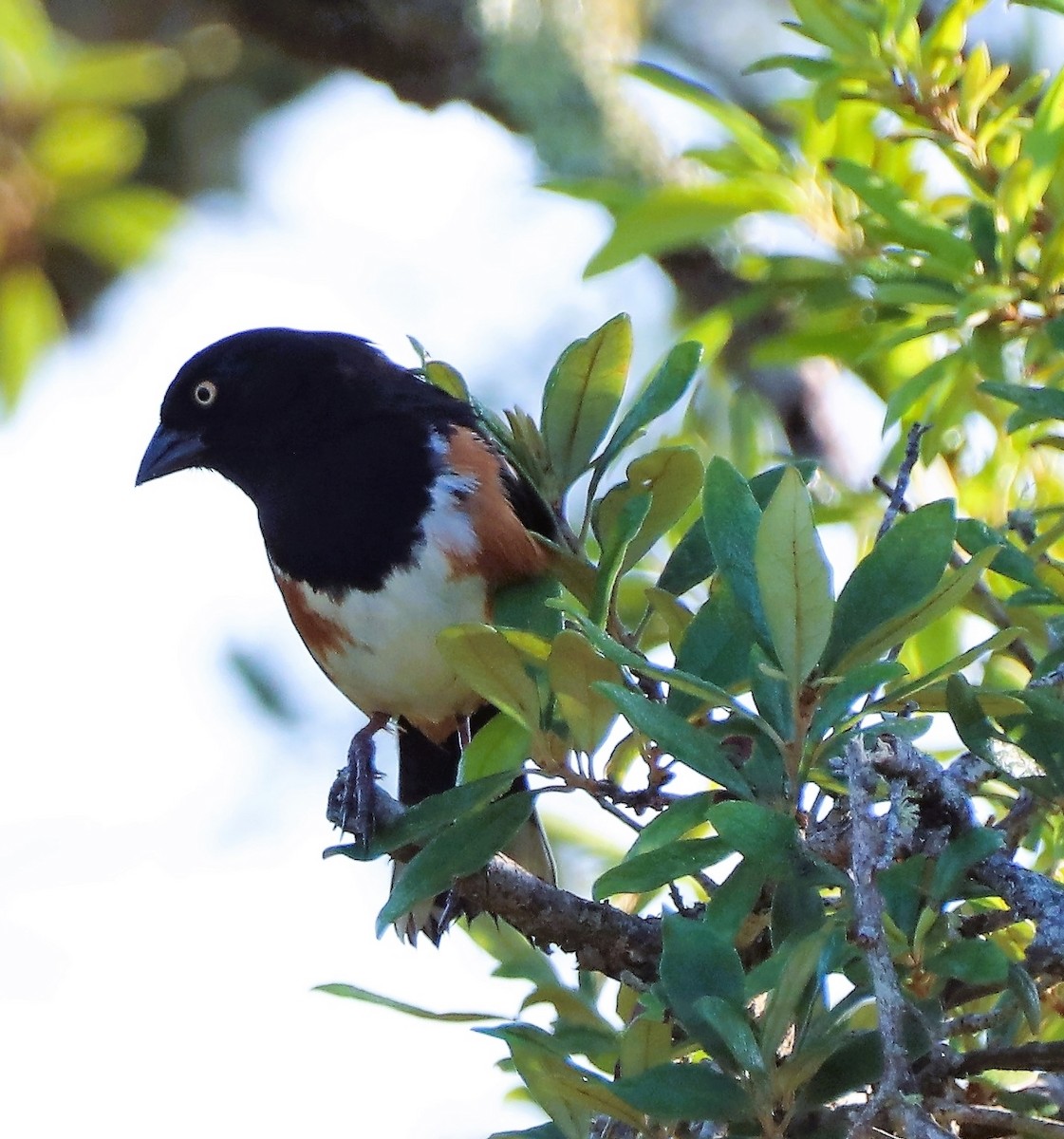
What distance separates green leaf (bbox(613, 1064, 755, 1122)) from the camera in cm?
128

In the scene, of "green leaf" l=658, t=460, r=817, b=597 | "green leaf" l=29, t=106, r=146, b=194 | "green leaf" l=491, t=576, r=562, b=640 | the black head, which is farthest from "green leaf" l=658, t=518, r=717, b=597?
"green leaf" l=29, t=106, r=146, b=194

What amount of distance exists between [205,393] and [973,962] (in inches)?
87.2

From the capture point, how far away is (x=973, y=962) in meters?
1.30

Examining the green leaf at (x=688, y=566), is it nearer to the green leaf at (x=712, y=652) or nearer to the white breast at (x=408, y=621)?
the green leaf at (x=712, y=652)

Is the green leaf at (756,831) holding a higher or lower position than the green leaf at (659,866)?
lower

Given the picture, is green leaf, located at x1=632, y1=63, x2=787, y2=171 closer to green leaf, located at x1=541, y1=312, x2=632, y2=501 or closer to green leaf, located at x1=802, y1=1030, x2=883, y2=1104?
green leaf, located at x1=541, y1=312, x2=632, y2=501

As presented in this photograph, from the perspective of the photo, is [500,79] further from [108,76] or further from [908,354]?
[908,354]

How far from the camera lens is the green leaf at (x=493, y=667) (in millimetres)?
1537

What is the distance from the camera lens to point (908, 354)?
92.5 inches

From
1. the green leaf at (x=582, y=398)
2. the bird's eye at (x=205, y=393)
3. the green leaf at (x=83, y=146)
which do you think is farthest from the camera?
the green leaf at (x=83, y=146)

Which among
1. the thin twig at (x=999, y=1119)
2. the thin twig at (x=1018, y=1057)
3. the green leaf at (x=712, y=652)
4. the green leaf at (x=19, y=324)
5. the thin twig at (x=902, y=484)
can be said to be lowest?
the thin twig at (x=999, y=1119)

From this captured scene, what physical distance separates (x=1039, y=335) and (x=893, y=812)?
86cm

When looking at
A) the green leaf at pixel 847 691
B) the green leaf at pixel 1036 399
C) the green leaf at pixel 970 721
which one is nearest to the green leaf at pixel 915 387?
the green leaf at pixel 1036 399

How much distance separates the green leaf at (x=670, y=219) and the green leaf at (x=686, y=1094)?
1.19 meters
